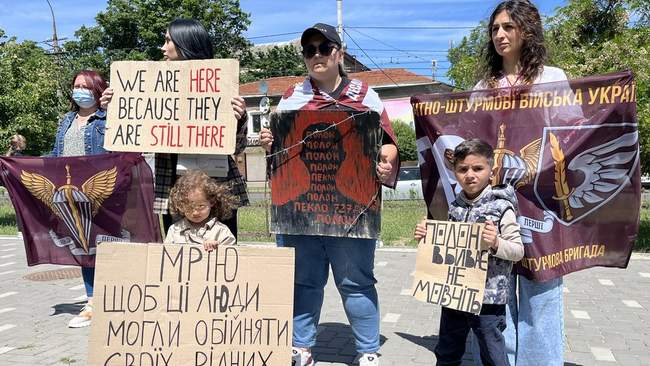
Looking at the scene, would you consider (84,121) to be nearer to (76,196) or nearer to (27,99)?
(76,196)

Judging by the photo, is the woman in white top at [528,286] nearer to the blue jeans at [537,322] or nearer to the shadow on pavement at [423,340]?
the blue jeans at [537,322]

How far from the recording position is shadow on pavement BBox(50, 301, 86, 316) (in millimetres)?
5363

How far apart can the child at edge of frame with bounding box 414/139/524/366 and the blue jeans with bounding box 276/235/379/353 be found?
502 mm

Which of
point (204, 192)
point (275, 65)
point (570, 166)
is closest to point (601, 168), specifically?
point (570, 166)

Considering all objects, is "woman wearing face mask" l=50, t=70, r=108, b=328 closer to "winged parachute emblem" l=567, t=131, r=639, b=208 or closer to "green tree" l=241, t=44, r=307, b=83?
"winged parachute emblem" l=567, t=131, r=639, b=208

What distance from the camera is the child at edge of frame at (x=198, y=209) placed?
3293 mm

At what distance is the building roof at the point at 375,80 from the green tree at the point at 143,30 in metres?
3.07

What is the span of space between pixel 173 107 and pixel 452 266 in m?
1.88

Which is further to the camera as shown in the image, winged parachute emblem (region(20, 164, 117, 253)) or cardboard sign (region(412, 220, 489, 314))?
winged parachute emblem (region(20, 164, 117, 253))

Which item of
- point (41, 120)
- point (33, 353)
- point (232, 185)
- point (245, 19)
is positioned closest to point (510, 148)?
point (232, 185)

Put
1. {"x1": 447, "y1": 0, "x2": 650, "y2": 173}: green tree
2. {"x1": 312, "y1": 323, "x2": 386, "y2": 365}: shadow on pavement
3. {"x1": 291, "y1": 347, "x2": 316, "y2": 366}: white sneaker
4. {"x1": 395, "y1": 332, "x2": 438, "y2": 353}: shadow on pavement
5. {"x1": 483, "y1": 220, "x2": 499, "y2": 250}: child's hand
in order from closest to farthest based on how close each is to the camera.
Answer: {"x1": 483, "y1": 220, "x2": 499, "y2": 250}: child's hand
{"x1": 291, "y1": 347, "x2": 316, "y2": 366}: white sneaker
{"x1": 312, "y1": 323, "x2": 386, "y2": 365}: shadow on pavement
{"x1": 395, "y1": 332, "x2": 438, "y2": 353}: shadow on pavement
{"x1": 447, "y1": 0, "x2": 650, "y2": 173}: green tree

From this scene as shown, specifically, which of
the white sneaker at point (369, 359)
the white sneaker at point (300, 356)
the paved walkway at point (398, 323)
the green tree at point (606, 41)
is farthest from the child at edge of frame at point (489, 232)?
the green tree at point (606, 41)

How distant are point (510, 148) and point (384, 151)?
2.39 feet

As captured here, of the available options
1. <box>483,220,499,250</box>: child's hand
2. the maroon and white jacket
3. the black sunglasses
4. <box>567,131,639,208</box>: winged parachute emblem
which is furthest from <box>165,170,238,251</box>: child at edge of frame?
<box>567,131,639,208</box>: winged parachute emblem
